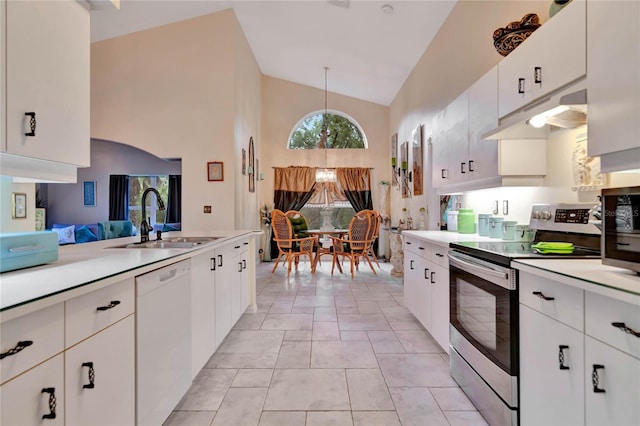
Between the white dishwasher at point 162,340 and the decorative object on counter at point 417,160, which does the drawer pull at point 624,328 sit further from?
the decorative object on counter at point 417,160

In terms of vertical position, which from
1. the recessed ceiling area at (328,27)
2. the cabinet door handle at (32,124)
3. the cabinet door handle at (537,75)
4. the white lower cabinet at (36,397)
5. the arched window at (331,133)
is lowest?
the white lower cabinet at (36,397)

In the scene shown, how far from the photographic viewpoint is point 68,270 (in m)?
1.23

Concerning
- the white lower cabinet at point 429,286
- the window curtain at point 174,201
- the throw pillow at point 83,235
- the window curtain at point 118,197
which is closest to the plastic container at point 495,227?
the white lower cabinet at point 429,286

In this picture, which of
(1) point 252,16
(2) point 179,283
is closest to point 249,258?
(2) point 179,283

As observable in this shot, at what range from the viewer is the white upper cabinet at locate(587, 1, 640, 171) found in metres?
1.10

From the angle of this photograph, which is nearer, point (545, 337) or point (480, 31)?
point (545, 337)

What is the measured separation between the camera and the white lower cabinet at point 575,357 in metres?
0.96

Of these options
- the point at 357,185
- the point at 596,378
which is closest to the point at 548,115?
the point at 596,378

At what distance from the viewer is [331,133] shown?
7.55 meters

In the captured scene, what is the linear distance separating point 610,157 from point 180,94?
16.0 feet

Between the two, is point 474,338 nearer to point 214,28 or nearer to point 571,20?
point 571,20

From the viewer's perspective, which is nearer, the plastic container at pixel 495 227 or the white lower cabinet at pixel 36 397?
the white lower cabinet at pixel 36 397

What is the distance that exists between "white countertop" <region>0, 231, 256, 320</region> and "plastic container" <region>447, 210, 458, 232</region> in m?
2.70

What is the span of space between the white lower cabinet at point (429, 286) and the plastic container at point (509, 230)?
433mm
